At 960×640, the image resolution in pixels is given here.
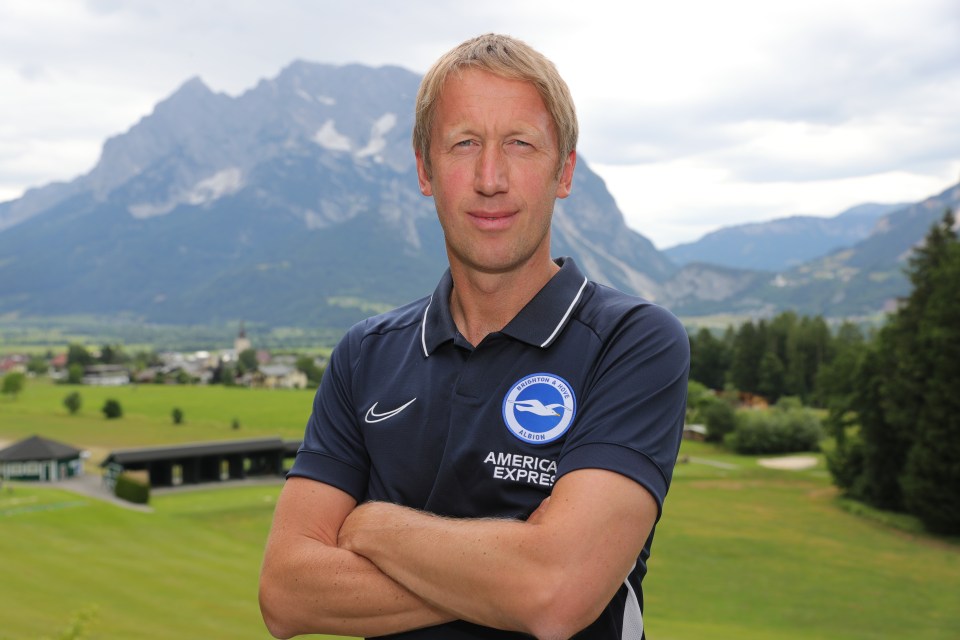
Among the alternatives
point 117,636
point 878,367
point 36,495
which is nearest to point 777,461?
point 878,367

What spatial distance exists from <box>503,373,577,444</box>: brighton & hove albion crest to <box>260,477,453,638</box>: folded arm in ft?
2.26

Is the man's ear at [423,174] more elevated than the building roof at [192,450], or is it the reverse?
the man's ear at [423,174]

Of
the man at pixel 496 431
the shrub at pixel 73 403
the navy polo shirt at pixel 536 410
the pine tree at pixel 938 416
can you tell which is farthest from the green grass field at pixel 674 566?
the shrub at pixel 73 403

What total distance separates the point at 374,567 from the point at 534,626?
0.66 metres

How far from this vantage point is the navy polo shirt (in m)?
2.95

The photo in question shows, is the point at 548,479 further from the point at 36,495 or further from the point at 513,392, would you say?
the point at 36,495

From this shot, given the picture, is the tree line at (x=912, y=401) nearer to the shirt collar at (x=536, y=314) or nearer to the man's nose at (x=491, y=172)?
the shirt collar at (x=536, y=314)

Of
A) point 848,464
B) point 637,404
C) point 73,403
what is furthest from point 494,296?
point 73,403

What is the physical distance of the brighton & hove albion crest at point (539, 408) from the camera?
3010mm

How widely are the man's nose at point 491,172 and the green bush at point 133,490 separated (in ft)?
162

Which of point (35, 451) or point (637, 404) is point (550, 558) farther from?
point (35, 451)

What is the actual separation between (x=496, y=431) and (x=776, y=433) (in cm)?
7725

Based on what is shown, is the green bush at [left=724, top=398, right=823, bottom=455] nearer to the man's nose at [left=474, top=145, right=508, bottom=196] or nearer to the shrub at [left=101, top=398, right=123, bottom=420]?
the shrub at [left=101, top=398, right=123, bottom=420]

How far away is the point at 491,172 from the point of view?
3.12m
